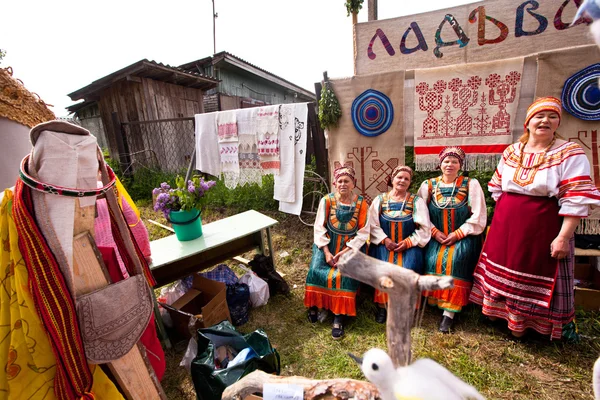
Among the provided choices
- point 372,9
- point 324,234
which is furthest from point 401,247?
point 372,9

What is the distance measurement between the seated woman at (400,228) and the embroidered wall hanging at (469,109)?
64 centimetres

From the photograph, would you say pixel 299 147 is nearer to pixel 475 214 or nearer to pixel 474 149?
pixel 474 149

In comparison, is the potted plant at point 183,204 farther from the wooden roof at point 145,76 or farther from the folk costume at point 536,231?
the wooden roof at point 145,76

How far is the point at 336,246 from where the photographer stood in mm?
2617

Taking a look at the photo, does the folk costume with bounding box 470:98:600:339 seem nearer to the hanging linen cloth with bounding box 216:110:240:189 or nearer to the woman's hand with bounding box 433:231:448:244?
the woman's hand with bounding box 433:231:448:244

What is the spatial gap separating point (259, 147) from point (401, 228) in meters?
2.07

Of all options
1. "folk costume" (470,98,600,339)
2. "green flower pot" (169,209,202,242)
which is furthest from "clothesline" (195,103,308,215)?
"folk costume" (470,98,600,339)

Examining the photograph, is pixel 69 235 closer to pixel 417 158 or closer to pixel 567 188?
pixel 567 188

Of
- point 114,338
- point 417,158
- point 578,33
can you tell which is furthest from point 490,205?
point 114,338

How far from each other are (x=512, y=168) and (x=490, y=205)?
1.25m

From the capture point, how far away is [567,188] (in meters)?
1.79

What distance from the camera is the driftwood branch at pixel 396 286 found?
75cm

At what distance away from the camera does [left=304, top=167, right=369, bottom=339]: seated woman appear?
246 cm

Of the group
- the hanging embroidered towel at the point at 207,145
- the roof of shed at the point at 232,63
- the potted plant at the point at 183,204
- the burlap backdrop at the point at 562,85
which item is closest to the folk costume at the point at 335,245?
the potted plant at the point at 183,204
